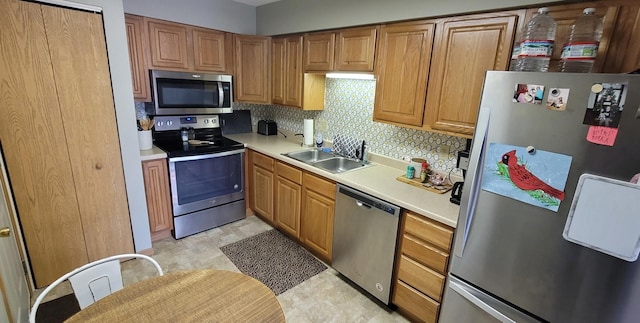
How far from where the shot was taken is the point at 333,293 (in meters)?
2.25

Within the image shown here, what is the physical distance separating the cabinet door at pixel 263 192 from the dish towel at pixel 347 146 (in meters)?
0.74

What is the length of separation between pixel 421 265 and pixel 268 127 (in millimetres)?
2499

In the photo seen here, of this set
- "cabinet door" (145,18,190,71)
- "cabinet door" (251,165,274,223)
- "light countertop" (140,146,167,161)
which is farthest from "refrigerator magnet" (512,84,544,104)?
"cabinet door" (145,18,190,71)

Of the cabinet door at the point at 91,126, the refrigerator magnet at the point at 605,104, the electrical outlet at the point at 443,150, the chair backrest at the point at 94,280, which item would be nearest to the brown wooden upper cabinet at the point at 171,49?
the cabinet door at the point at 91,126

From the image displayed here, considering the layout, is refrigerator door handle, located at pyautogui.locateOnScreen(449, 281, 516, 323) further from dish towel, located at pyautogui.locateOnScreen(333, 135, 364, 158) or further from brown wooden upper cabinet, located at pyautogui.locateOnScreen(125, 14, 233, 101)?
brown wooden upper cabinet, located at pyautogui.locateOnScreen(125, 14, 233, 101)

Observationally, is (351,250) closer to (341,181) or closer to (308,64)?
(341,181)

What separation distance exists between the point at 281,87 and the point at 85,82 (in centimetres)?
166

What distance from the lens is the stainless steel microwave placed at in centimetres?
273

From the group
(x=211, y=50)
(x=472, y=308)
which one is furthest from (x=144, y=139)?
(x=472, y=308)

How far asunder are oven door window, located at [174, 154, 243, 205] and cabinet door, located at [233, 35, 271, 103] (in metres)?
0.73

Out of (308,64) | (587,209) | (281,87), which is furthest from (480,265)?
(281,87)

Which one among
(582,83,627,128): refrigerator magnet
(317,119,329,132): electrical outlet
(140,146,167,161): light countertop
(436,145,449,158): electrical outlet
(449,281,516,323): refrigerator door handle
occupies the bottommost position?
(449,281,516,323): refrigerator door handle

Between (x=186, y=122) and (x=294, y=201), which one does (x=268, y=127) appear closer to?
(x=186, y=122)

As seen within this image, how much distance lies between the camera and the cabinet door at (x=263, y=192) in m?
3.02
